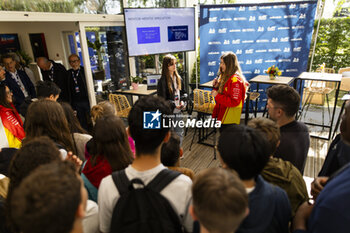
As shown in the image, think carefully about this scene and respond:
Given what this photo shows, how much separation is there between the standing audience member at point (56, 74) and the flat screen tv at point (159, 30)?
1235 mm

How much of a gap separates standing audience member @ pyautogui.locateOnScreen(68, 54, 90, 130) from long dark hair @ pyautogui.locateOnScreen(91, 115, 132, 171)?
9.19 ft

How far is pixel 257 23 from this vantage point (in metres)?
4.66

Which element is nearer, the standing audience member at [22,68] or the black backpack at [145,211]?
the black backpack at [145,211]

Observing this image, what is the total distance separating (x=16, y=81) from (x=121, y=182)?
11.8ft

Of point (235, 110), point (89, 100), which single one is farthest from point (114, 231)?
point (89, 100)

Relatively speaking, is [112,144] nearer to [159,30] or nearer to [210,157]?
[210,157]

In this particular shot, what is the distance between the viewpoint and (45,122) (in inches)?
64.1

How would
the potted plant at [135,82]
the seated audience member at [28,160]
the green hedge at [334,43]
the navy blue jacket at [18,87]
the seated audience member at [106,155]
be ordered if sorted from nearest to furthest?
the seated audience member at [28,160], the seated audience member at [106,155], the navy blue jacket at [18,87], the potted plant at [135,82], the green hedge at [334,43]

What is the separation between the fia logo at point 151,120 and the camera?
104cm

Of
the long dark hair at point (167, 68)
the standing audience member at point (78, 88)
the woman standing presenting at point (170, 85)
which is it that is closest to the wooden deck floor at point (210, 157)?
the woman standing presenting at point (170, 85)

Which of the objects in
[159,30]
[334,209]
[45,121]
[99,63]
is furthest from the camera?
[99,63]

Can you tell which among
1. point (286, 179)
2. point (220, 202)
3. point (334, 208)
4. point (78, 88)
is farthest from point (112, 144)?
point (78, 88)

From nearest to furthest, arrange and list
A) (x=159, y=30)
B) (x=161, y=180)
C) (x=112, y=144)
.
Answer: (x=161, y=180) < (x=112, y=144) < (x=159, y=30)

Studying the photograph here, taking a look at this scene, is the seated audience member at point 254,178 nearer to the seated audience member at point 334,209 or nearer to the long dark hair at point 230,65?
the seated audience member at point 334,209
